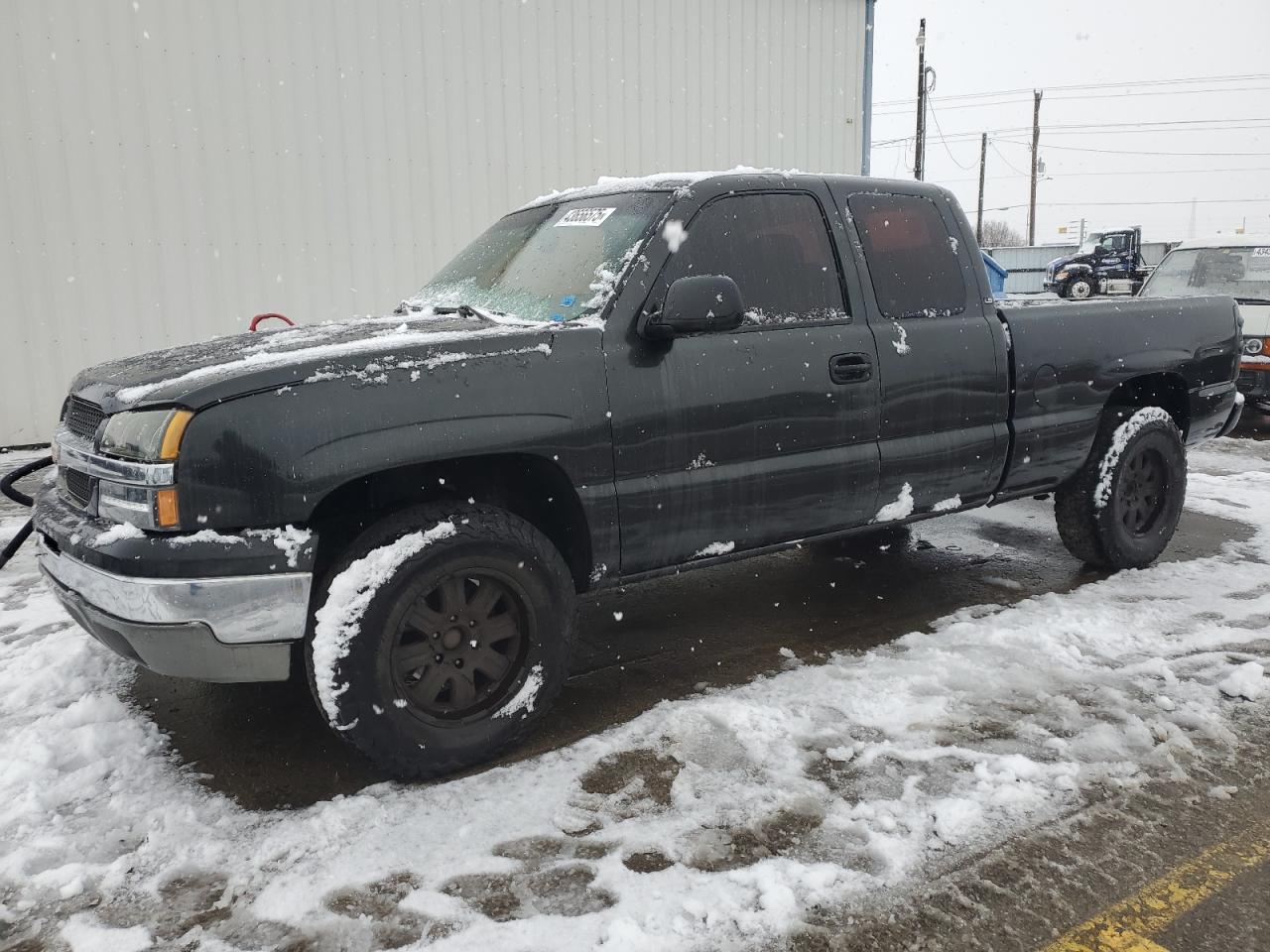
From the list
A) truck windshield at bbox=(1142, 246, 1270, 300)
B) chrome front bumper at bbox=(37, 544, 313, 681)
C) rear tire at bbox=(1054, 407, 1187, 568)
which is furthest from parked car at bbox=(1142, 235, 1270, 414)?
chrome front bumper at bbox=(37, 544, 313, 681)

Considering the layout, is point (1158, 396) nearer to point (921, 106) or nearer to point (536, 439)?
point (536, 439)

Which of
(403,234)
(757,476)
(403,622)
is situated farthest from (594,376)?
(403,234)

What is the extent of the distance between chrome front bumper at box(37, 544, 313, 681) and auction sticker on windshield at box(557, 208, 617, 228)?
68.8 inches

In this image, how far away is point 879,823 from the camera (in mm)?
2568

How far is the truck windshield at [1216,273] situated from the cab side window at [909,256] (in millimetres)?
6926

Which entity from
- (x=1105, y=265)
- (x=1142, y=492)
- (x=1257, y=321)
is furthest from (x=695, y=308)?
(x=1105, y=265)

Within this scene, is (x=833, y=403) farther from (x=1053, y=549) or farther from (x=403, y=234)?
(x=403, y=234)

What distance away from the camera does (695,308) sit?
10.0ft

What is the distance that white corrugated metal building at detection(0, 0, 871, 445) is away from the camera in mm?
8188

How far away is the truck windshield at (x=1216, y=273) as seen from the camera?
32.1ft

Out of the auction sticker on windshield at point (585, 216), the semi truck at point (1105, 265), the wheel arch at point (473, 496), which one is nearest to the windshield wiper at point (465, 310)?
the auction sticker on windshield at point (585, 216)

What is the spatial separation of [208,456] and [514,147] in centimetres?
835

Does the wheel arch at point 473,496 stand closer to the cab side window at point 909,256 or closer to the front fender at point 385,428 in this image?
the front fender at point 385,428

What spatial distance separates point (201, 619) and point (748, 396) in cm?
191
